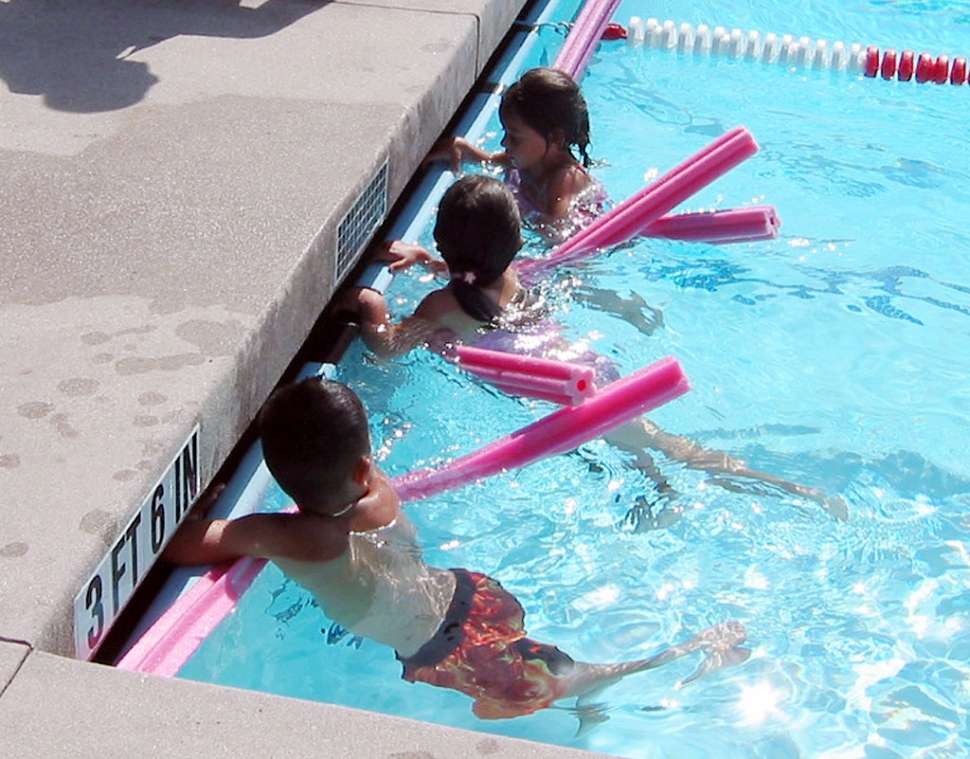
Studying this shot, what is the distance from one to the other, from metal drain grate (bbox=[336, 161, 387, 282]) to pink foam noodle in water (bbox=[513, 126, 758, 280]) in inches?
20.3

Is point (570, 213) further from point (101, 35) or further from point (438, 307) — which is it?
point (101, 35)

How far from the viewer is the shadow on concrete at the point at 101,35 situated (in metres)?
4.33

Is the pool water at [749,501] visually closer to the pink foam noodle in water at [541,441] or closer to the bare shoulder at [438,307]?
the bare shoulder at [438,307]

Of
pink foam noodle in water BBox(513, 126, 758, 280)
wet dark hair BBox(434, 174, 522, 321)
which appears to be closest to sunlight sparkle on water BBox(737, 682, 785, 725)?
wet dark hair BBox(434, 174, 522, 321)

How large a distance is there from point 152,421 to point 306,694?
0.79 meters

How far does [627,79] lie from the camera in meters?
6.77

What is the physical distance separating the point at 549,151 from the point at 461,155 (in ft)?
1.52

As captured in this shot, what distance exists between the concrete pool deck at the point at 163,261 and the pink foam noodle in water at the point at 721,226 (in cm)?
91

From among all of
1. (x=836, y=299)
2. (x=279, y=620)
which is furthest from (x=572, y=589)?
(x=836, y=299)

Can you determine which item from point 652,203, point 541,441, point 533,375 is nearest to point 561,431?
point 541,441

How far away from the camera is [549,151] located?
4711 millimetres

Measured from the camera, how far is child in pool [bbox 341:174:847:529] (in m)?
3.77

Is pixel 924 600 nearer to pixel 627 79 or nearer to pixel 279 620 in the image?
pixel 279 620

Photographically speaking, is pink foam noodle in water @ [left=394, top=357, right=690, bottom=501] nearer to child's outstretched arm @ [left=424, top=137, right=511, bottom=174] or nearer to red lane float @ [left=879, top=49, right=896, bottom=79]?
child's outstretched arm @ [left=424, top=137, right=511, bottom=174]
